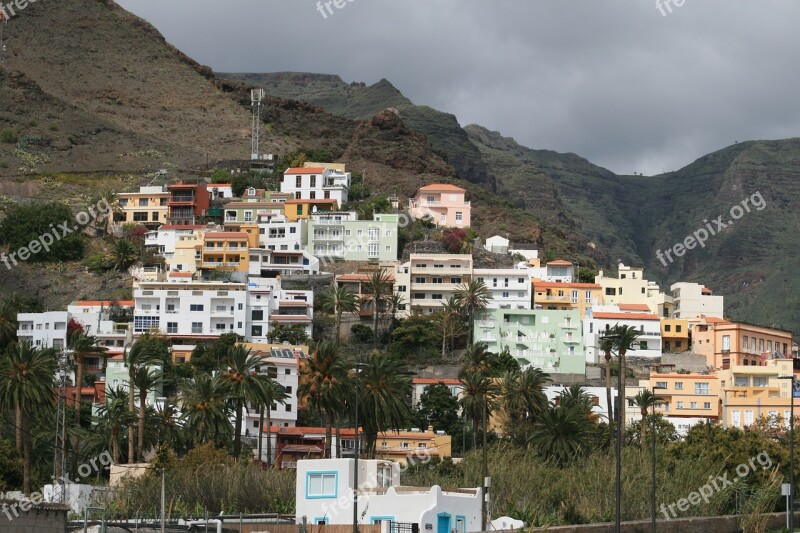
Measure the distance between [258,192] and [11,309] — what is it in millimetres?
48195

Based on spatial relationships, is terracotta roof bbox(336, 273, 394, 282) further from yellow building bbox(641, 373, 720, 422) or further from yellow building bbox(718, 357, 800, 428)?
yellow building bbox(718, 357, 800, 428)

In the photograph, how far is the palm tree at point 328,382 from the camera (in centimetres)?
9894

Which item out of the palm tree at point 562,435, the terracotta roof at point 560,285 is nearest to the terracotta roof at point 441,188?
the terracotta roof at point 560,285

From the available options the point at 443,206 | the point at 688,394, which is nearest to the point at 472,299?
the point at 688,394

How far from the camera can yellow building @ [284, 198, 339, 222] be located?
164250 millimetres

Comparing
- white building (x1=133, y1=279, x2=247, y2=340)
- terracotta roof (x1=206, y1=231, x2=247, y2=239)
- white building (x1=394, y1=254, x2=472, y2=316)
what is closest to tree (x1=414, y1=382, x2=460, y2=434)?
white building (x1=133, y1=279, x2=247, y2=340)

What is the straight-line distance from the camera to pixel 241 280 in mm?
146750

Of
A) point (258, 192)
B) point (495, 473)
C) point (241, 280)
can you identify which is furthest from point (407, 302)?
point (495, 473)

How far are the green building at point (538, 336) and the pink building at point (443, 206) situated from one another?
32.4 m

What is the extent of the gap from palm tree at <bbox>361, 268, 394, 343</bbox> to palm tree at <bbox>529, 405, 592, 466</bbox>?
36.5 metres

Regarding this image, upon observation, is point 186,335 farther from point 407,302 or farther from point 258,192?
point 258,192

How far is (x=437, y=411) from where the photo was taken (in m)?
122

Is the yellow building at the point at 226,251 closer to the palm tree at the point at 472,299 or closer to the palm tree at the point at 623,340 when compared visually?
the palm tree at the point at 472,299

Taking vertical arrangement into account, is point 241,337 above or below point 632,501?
above
